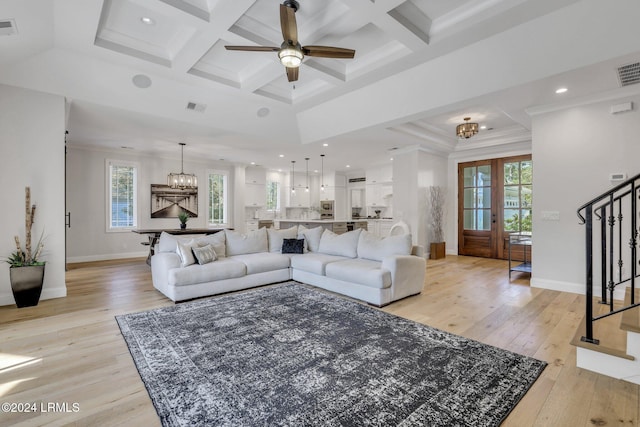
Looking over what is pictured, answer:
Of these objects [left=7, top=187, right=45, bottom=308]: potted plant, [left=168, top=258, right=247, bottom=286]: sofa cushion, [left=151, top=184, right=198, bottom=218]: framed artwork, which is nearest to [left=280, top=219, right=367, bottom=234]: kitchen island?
[left=151, top=184, right=198, bottom=218]: framed artwork

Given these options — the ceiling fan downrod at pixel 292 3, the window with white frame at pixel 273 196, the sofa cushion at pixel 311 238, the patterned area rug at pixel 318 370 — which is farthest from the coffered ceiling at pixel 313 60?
the window with white frame at pixel 273 196

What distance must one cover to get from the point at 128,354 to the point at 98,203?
20.7 ft

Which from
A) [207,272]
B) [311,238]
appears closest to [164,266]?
[207,272]

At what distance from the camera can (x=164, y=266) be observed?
404 cm

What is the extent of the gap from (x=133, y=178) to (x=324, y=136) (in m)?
5.37

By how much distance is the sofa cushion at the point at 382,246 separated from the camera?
13.7 feet

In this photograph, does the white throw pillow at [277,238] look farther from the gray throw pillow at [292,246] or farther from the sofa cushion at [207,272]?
the sofa cushion at [207,272]

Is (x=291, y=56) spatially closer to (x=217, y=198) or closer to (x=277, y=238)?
(x=277, y=238)

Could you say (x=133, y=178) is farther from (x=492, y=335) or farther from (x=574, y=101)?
(x=574, y=101)

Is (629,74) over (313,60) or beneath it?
beneath

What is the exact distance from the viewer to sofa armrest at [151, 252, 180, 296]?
13.1 ft

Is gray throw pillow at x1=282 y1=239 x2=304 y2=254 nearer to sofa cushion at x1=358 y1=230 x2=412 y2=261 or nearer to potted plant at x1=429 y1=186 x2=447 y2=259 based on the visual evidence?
sofa cushion at x1=358 y1=230 x2=412 y2=261

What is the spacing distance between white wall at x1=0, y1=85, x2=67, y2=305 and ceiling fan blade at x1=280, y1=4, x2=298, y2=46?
134 inches

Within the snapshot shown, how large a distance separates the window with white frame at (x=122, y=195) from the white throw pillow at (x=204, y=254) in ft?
15.2
